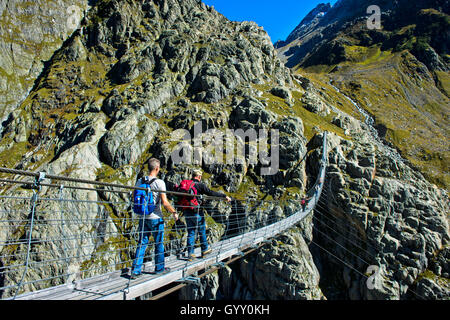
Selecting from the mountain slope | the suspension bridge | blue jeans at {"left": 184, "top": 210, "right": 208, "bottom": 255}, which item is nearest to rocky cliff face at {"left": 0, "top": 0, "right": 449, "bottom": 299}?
the suspension bridge

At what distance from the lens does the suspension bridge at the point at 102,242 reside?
3.96m

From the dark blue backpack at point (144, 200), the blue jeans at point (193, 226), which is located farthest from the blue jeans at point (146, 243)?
the blue jeans at point (193, 226)

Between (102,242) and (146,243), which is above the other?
(146,243)

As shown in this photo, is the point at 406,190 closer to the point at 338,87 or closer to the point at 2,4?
the point at 338,87

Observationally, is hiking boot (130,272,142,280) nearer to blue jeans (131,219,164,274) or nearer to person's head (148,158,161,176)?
blue jeans (131,219,164,274)

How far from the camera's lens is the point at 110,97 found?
49.1 meters

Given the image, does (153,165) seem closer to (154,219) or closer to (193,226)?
(154,219)

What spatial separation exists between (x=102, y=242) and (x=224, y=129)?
77.7 feet

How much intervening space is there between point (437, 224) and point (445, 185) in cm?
2170

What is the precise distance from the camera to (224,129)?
40.2 meters

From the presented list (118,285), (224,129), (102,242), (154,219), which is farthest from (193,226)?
(224,129)

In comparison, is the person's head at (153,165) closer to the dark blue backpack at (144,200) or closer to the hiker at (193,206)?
the dark blue backpack at (144,200)

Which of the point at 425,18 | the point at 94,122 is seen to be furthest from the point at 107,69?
the point at 425,18

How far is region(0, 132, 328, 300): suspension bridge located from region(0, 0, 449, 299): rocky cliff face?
1.75ft
